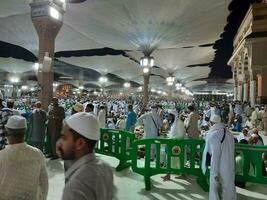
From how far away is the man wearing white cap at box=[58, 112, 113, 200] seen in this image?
6.28 ft

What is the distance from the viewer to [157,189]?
23.0 feet

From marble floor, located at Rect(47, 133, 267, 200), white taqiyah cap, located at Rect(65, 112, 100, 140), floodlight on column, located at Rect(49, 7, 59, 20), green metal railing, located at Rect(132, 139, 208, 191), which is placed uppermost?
floodlight on column, located at Rect(49, 7, 59, 20)

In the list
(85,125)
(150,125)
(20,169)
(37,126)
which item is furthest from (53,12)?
(85,125)

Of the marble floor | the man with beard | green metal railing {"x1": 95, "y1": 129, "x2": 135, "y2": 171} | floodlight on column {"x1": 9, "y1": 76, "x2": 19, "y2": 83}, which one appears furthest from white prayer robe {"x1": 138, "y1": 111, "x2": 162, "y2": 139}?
floodlight on column {"x1": 9, "y1": 76, "x2": 19, "y2": 83}

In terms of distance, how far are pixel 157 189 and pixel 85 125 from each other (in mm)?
5207

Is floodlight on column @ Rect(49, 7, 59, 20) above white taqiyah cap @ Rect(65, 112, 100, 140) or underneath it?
above

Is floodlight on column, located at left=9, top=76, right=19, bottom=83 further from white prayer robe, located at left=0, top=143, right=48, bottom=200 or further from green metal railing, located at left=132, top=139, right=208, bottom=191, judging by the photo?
white prayer robe, located at left=0, top=143, right=48, bottom=200

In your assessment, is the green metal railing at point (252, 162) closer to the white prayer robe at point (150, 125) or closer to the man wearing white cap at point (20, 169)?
the white prayer robe at point (150, 125)

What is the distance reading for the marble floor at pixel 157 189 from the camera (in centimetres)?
652

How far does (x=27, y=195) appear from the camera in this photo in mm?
3168

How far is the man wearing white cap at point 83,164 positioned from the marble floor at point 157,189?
4327mm

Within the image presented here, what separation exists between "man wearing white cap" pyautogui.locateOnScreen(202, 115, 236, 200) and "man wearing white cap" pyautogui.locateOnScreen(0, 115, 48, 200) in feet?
9.55

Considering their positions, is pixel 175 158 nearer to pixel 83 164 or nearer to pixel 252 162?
pixel 252 162

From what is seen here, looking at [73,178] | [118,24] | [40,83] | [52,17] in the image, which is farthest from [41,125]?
[118,24]
